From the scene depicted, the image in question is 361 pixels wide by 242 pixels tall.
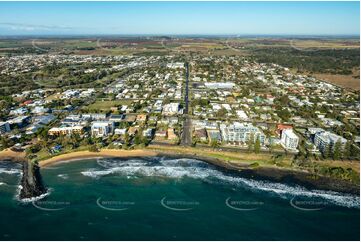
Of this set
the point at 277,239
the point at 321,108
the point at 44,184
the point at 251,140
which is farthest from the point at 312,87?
the point at 44,184

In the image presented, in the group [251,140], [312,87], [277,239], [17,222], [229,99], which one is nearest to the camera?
[277,239]

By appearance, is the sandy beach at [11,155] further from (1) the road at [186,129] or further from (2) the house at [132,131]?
(1) the road at [186,129]

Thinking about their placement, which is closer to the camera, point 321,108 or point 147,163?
point 147,163

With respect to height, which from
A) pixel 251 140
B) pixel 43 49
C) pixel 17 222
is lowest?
pixel 17 222

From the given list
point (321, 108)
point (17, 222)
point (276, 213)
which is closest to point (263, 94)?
point (321, 108)

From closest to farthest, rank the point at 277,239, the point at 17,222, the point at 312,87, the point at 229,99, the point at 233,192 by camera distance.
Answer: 1. the point at 277,239
2. the point at 17,222
3. the point at 233,192
4. the point at 229,99
5. the point at 312,87

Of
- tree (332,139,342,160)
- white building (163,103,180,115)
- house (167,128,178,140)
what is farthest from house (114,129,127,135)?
tree (332,139,342,160)

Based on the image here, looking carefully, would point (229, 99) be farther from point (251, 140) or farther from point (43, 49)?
point (43, 49)

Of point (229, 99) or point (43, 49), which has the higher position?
point (43, 49)
